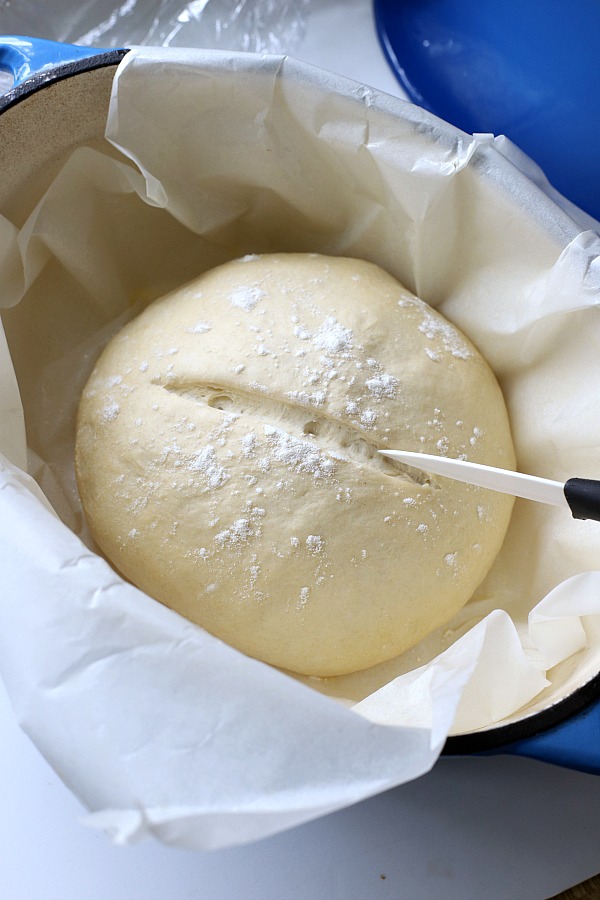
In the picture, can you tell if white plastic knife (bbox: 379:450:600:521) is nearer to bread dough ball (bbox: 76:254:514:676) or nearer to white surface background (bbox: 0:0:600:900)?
bread dough ball (bbox: 76:254:514:676)

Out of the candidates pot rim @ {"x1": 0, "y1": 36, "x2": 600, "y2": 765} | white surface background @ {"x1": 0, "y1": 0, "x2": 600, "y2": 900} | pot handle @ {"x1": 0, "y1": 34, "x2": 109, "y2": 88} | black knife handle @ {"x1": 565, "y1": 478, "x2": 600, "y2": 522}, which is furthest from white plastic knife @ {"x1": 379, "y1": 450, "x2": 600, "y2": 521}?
pot handle @ {"x1": 0, "y1": 34, "x2": 109, "y2": 88}

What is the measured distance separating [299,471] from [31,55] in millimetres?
467

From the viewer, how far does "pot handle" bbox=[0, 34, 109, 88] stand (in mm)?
733

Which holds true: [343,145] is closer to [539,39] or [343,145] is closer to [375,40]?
[539,39]

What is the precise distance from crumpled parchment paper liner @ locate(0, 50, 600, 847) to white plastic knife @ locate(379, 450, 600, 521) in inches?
3.5

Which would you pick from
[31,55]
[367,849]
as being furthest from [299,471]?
[31,55]

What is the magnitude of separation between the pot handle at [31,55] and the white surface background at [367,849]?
0.61m

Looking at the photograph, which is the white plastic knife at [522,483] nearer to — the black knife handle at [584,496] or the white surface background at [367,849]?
the black knife handle at [584,496]

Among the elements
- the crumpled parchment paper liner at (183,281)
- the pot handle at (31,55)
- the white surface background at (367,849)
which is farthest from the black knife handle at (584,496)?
the pot handle at (31,55)

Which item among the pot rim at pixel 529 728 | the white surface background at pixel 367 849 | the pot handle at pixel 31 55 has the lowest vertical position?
Result: the white surface background at pixel 367 849

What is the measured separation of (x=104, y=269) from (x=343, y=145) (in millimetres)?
312

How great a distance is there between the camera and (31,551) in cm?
55

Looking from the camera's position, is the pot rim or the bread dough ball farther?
the bread dough ball

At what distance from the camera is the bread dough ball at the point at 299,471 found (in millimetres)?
695
